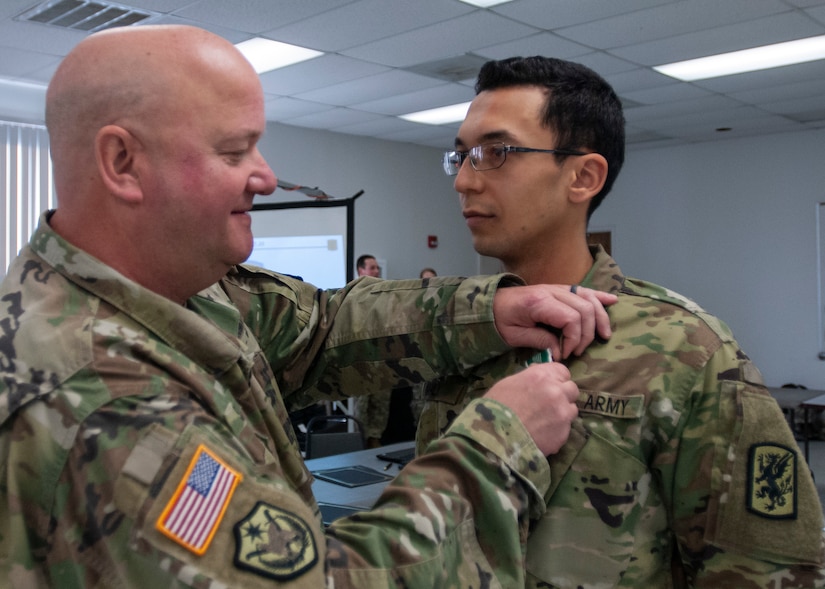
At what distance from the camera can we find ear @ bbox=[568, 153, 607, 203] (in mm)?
1403

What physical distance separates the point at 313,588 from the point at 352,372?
0.64 meters

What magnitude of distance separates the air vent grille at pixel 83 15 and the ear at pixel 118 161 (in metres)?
3.92

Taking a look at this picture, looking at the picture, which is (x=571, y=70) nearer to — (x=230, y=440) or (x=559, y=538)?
(x=559, y=538)

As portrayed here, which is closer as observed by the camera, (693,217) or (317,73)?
(317,73)

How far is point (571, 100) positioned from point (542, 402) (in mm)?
592

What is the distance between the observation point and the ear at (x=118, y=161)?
0.92m

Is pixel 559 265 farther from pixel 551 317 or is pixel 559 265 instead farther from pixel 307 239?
pixel 307 239

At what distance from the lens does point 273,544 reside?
801 millimetres

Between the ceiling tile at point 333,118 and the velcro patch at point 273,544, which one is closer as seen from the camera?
the velcro patch at point 273,544

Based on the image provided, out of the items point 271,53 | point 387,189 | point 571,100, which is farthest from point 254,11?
point 387,189

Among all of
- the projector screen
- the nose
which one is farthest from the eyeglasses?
the projector screen

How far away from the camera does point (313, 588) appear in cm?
80

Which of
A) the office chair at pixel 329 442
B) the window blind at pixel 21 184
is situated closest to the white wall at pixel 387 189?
the window blind at pixel 21 184

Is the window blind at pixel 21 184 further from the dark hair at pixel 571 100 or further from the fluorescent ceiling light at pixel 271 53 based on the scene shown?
the dark hair at pixel 571 100
